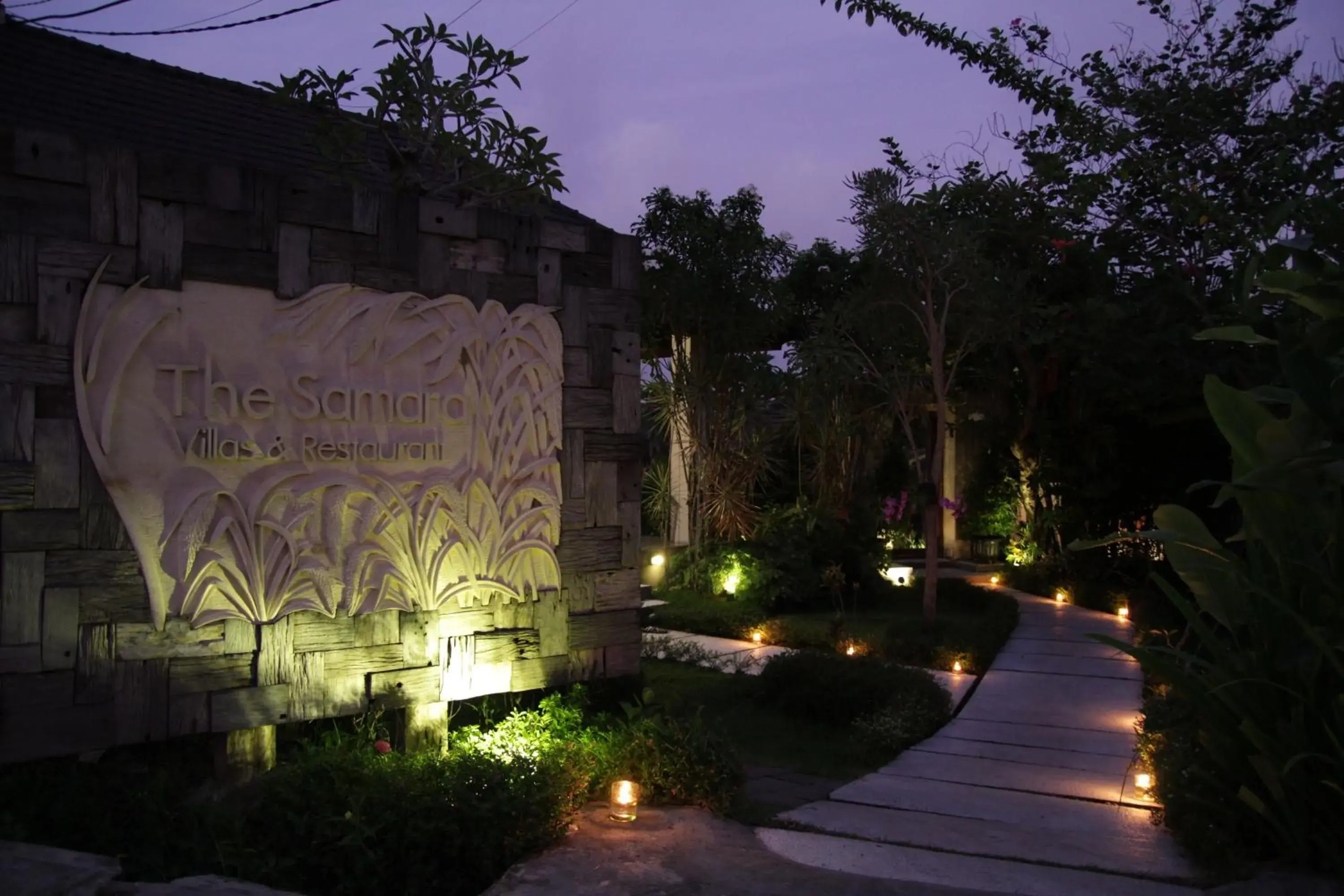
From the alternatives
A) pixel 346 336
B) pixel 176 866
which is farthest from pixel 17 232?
pixel 176 866

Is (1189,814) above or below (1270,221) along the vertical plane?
below

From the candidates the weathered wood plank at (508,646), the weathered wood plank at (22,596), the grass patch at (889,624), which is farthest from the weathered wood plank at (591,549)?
the grass patch at (889,624)

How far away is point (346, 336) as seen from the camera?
4.54 meters

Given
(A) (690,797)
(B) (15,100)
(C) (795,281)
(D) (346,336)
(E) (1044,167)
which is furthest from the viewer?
(C) (795,281)

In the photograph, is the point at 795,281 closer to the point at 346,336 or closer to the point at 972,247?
the point at 972,247

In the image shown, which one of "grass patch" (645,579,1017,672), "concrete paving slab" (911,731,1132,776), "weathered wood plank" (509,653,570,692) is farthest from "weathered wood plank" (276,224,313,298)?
A: "grass patch" (645,579,1017,672)

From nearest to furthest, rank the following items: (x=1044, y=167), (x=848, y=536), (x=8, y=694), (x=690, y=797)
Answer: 1. (x=8, y=694)
2. (x=690, y=797)
3. (x=1044, y=167)
4. (x=848, y=536)

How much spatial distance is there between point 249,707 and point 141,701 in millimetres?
402

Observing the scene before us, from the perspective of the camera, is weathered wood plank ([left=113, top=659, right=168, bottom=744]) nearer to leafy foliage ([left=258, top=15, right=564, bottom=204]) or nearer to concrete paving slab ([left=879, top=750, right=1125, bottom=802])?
leafy foliage ([left=258, top=15, right=564, bottom=204])

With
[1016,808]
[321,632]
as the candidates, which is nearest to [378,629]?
[321,632]

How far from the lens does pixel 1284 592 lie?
13.7 ft

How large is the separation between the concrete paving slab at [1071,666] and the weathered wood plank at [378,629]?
539 cm

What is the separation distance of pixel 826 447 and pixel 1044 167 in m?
3.73

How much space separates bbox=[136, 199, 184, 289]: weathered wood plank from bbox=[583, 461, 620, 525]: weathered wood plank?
2.04 metres
